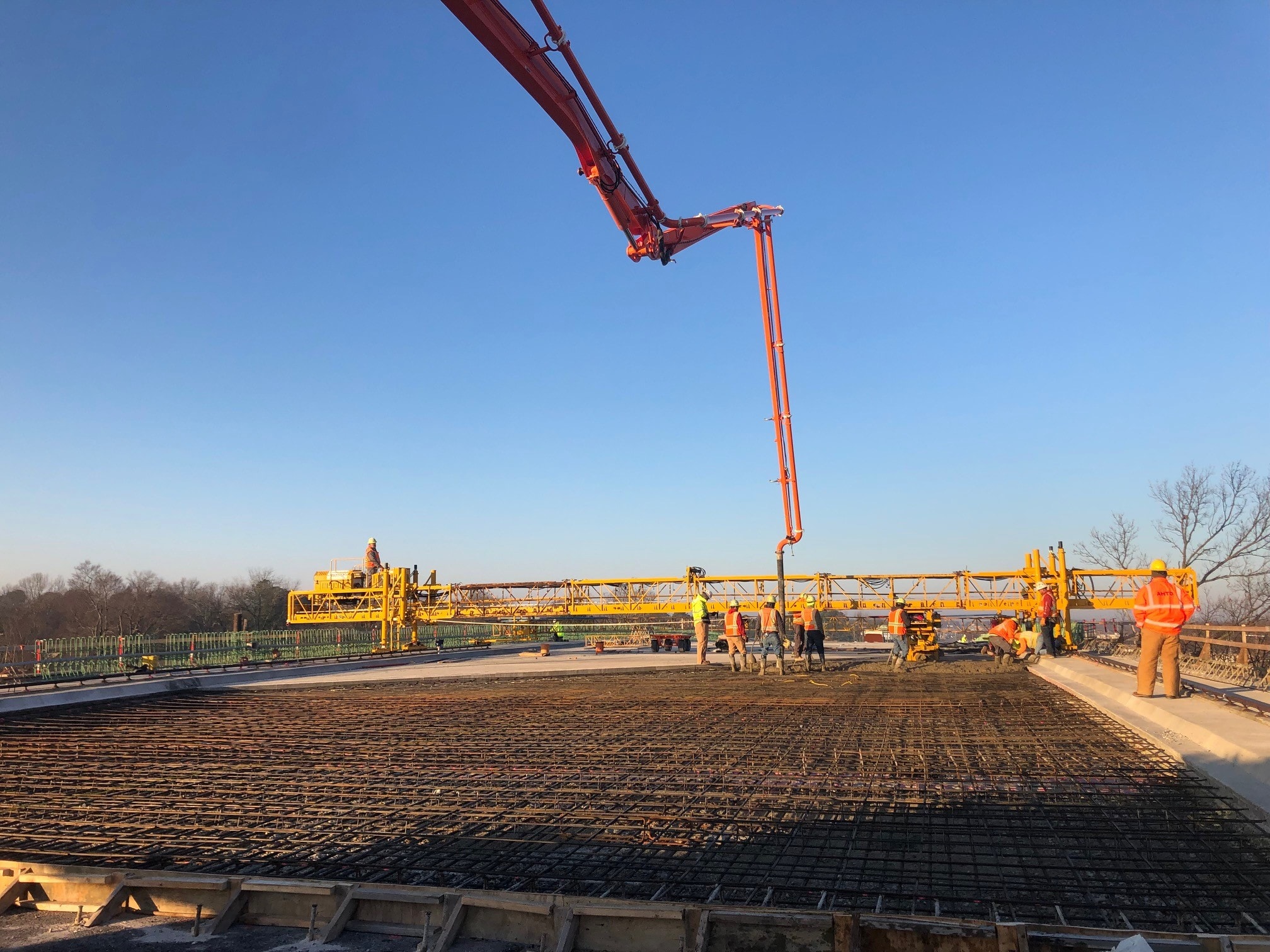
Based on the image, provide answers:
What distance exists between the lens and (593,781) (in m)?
6.79

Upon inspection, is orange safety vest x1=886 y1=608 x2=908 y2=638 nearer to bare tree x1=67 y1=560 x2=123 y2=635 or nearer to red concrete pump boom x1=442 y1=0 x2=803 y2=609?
red concrete pump boom x1=442 y1=0 x2=803 y2=609

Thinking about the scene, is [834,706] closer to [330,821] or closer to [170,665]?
[330,821]

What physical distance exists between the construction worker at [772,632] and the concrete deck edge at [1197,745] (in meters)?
6.66

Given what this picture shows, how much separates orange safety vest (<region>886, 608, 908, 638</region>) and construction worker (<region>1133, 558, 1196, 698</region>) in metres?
9.12

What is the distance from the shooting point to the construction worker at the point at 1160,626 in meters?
9.17

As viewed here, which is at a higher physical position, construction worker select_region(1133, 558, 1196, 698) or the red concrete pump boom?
the red concrete pump boom

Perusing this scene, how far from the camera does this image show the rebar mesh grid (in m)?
4.22

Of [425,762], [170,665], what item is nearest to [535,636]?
[170,665]

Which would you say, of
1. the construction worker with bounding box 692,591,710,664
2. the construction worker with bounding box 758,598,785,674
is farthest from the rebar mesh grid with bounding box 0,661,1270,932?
the construction worker with bounding box 692,591,710,664

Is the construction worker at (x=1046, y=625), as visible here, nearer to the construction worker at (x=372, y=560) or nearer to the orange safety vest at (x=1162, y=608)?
the orange safety vest at (x=1162, y=608)

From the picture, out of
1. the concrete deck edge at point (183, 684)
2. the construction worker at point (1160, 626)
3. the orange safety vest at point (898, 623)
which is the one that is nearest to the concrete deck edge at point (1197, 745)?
the construction worker at point (1160, 626)

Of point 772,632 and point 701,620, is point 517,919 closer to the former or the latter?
point 772,632

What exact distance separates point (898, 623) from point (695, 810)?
48.2 ft

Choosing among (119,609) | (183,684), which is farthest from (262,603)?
(183,684)
